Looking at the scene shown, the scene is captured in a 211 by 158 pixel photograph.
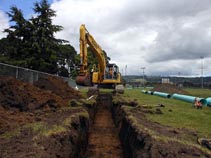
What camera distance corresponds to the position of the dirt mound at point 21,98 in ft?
35.7

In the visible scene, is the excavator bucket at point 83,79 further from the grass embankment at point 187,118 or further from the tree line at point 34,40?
the tree line at point 34,40

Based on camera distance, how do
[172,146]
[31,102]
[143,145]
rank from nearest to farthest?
[172,146] → [143,145] → [31,102]

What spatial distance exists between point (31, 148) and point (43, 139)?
646 mm

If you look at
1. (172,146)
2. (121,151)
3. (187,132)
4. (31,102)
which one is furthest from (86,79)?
(172,146)

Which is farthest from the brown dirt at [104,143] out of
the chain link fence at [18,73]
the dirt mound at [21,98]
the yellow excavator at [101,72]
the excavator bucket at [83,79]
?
the yellow excavator at [101,72]

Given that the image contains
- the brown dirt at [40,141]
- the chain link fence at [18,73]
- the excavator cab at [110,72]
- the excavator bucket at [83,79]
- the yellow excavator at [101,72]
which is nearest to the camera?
the brown dirt at [40,141]

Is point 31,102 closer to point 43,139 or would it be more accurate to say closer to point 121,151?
point 121,151

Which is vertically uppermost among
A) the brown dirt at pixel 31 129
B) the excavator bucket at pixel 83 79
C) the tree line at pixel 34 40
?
the tree line at pixel 34 40

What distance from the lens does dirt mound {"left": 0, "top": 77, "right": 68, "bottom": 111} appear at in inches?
428

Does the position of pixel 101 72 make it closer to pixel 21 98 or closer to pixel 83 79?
pixel 83 79

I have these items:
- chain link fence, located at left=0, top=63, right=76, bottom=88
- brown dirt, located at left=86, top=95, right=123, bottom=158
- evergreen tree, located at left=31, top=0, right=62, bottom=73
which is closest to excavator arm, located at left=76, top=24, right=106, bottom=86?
chain link fence, located at left=0, top=63, right=76, bottom=88

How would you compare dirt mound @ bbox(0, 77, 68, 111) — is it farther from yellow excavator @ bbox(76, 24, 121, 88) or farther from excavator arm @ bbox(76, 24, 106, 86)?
yellow excavator @ bbox(76, 24, 121, 88)

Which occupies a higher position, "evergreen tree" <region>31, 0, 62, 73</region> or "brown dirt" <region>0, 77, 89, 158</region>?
"evergreen tree" <region>31, 0, 62, 73</region>

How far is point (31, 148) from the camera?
545 cm
